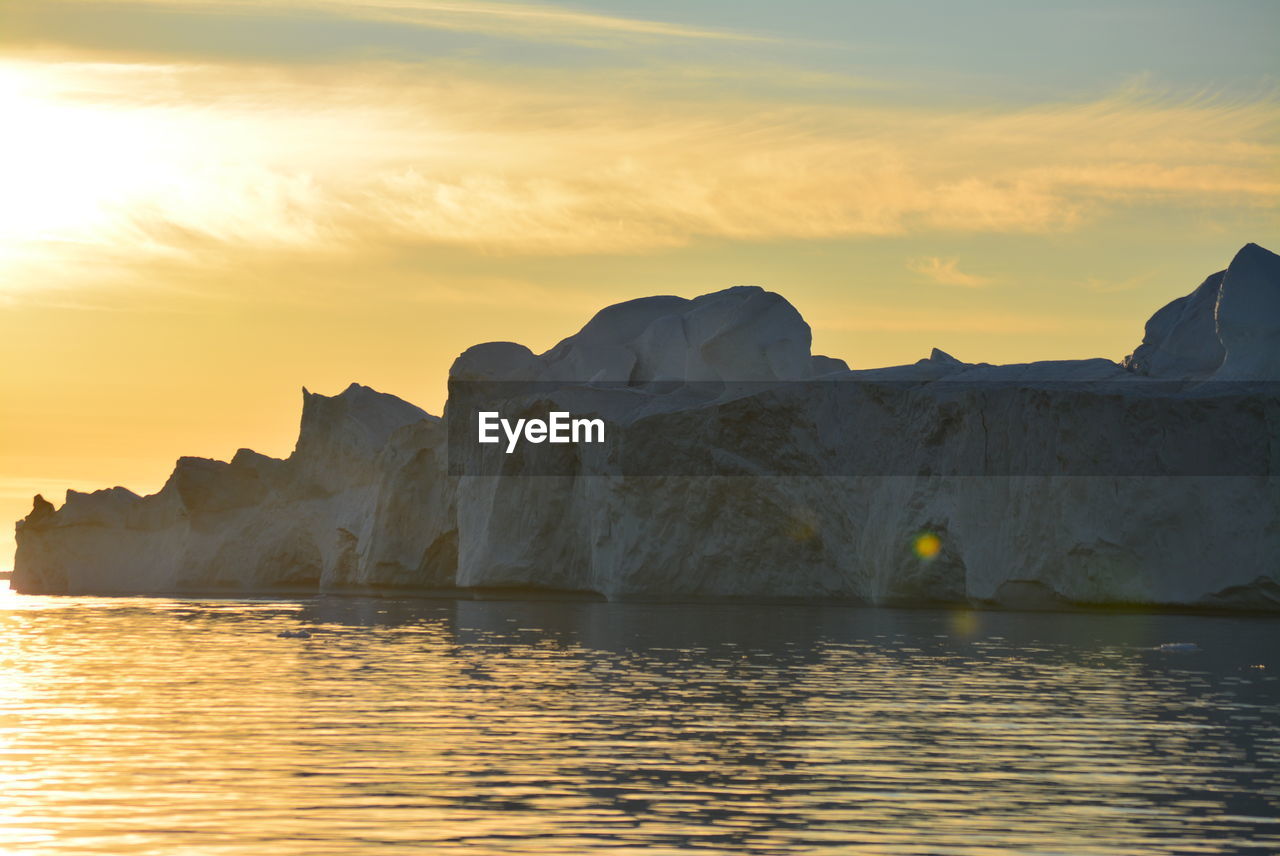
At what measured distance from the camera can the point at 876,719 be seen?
15.2 metres

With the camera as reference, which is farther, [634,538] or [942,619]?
[634,538]

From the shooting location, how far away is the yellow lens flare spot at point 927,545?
37.9 metres

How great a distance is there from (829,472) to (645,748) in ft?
97.6

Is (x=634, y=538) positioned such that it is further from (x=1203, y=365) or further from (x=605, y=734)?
(x=605, y=734)

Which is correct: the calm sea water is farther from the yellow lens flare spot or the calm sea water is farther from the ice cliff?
the yellow lens flare spot

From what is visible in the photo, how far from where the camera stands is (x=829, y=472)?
42.4m

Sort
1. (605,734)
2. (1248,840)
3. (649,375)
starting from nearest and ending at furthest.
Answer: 1. (1248,840)
2. (605,734)
3. (649,375)

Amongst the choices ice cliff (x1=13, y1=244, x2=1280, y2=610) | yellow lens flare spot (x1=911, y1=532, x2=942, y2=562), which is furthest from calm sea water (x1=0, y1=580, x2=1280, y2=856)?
yellow lens flare spot (x1=911, y1=532, x2=942, y2=562)

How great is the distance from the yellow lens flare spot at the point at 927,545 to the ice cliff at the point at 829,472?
74 mm

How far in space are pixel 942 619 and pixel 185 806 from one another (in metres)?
27.0

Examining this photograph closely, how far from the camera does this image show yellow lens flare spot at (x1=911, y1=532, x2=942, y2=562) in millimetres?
37906

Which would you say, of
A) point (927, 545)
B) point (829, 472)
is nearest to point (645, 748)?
point (927, 545)

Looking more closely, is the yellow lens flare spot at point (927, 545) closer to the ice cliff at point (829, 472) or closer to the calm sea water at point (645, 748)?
the ice cliff at point (829, 472)

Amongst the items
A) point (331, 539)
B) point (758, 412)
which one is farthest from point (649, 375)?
point (331, 539)
